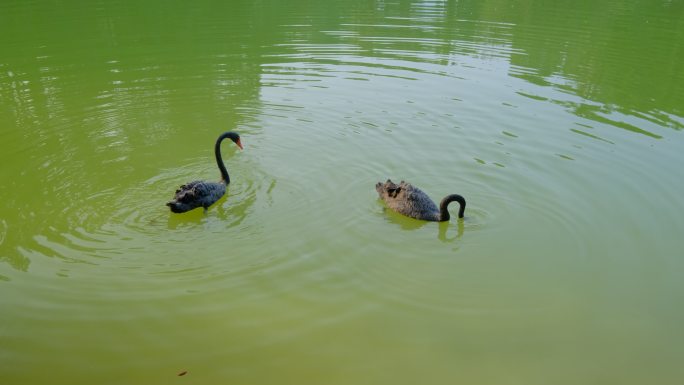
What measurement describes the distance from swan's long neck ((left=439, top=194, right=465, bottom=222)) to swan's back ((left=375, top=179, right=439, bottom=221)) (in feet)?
0.34

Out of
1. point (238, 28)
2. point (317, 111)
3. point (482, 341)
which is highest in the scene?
point (238, 28)

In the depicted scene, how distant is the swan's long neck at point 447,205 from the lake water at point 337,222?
17cm

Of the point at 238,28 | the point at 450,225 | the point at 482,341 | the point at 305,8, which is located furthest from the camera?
the point at 305,8

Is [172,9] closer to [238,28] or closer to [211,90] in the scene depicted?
[238,28]

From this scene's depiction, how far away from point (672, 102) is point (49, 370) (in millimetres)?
11849

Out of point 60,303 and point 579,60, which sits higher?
point 579,60

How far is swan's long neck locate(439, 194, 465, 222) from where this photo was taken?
684cm

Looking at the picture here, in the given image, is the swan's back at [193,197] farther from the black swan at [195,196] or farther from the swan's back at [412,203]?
the swan's back at [412,203]

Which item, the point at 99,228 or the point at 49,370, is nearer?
the point at 49,370

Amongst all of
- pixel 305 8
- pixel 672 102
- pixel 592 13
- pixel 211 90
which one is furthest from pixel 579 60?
pixel 305 8

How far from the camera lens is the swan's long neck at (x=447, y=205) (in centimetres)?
684

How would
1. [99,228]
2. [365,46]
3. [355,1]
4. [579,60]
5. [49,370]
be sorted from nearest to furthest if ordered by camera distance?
[49,370], [99,228], [579,60], [365,46], [355,1]

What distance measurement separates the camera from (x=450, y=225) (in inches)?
276

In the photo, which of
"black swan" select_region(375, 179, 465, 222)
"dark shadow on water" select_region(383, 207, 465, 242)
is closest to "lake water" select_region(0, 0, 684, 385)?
"dark shadow on water" select_region(383, 207, 465, 242)
